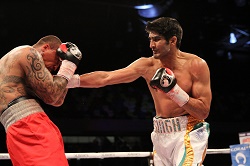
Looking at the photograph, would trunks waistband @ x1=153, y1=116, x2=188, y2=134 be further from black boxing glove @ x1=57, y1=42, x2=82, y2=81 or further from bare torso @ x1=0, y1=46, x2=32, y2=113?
bare torso @ x1=0, y1=46, x2=32, y2=113

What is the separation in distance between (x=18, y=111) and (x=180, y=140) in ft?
3.13

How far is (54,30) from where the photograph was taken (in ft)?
25.0

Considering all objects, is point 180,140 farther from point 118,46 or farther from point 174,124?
point 118,46

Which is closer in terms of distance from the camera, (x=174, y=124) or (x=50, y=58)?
(x=50, y=58)

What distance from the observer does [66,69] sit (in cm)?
191

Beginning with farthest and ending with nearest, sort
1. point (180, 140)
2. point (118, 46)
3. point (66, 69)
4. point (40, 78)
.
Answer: point (118, 46) < point (180, 140) < point (66, 69) < point (40, 78)

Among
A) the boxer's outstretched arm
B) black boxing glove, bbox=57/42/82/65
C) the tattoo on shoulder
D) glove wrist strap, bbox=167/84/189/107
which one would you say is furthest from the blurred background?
the tattoo on shoulder

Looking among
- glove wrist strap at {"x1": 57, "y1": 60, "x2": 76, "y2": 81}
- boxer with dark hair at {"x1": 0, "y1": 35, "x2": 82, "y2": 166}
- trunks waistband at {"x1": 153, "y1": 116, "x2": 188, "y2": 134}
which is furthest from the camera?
trunks waistband at {"x1": 153, "y1": 116, "x2": 188, "y2": 134}

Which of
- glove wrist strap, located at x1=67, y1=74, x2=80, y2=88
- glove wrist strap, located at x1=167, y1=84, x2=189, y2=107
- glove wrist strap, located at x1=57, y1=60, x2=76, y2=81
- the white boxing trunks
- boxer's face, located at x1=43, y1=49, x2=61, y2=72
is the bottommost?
the white boxing trunks

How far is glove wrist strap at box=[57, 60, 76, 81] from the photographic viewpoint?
1900 mm

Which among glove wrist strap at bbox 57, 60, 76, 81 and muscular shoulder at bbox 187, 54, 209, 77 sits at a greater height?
glove wrist strap at bbox 57, 60, 76, 81

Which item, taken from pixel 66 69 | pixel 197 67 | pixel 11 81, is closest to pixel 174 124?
pixel 197 67

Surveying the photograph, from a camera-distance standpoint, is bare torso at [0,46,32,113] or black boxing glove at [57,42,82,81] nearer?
bare torso at [0,46,32,113]

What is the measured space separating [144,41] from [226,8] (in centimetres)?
194
